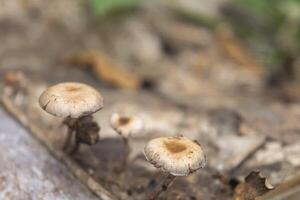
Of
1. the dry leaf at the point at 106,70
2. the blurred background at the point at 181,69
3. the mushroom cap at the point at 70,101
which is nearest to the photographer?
the mushroom cap at the point at 70,101

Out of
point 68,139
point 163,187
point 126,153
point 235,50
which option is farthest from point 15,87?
point 235,50

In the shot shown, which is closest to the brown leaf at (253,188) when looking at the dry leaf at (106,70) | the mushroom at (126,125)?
the mushroom at (126,125)

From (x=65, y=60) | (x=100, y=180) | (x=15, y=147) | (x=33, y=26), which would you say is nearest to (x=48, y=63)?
(x=65, y=60)

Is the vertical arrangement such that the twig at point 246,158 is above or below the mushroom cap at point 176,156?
below

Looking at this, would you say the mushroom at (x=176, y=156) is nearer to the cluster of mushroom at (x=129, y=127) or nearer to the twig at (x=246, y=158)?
the cluster of mushroom at (x=129, y=127)

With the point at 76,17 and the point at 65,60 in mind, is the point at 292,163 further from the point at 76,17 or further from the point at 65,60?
the point at 76,17

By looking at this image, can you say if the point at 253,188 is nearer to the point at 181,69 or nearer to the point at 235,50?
the point at 181,69
